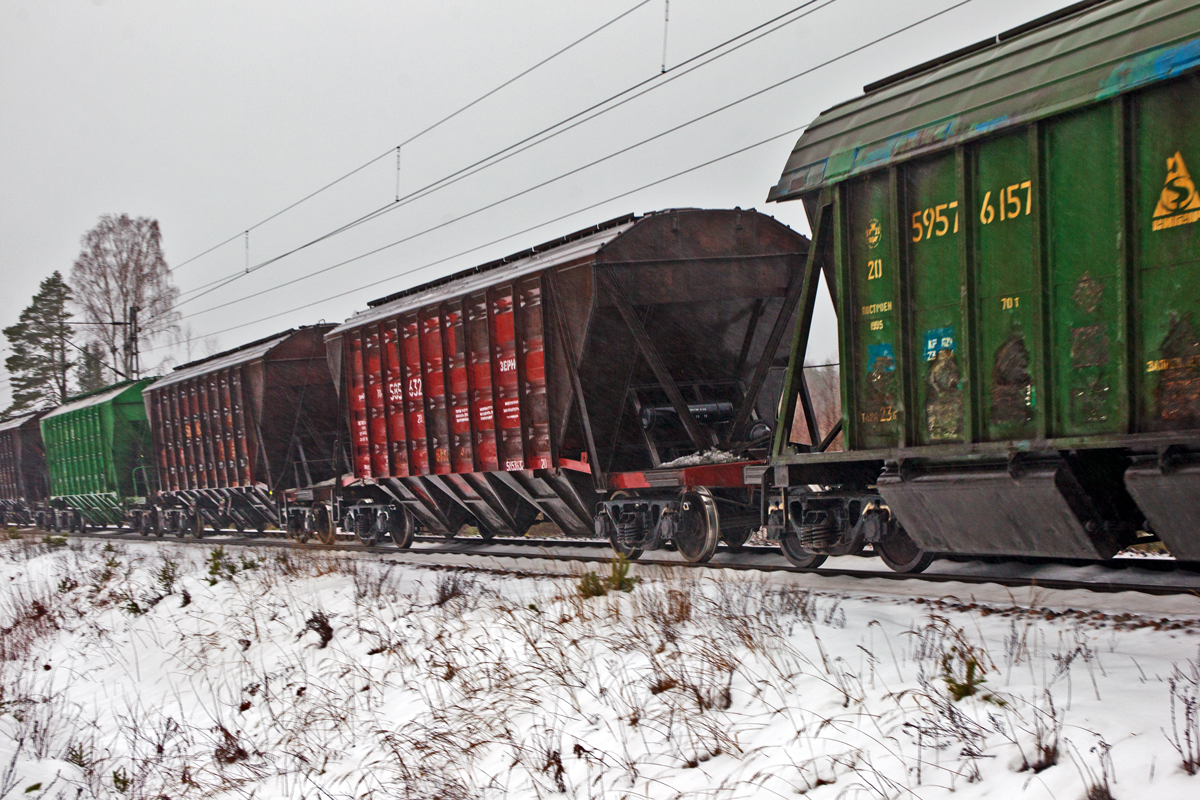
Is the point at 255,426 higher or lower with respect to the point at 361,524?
higher

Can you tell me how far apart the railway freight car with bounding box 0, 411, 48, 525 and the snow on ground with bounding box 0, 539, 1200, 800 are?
2847cm

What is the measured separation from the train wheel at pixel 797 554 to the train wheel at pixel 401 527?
8.52 metres

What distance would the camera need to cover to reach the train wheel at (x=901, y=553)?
29.0 ft

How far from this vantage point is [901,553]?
905 centimetres

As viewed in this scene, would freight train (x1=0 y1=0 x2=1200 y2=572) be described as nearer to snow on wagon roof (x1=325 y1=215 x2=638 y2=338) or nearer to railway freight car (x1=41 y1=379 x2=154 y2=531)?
snow on wagon roof (x1=325 y1=215 x2=638 y2=338)

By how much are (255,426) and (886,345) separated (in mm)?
14988

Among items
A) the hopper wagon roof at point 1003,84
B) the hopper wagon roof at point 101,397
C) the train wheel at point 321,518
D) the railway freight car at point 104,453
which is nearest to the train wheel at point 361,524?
the train wheel at point 321,518

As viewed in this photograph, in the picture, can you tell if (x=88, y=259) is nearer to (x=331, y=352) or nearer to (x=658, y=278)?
(x=331, y=352)

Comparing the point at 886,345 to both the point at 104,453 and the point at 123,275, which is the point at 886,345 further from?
the point at 123,275

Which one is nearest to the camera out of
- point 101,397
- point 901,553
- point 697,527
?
point 901,553

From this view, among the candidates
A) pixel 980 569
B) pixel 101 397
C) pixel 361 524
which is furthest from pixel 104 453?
pixel 980 569

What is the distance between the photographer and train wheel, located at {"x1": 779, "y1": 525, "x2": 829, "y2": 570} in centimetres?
994

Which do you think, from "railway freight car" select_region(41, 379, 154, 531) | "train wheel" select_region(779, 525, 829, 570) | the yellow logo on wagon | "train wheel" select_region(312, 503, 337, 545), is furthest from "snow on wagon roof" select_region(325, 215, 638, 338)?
"railway freight car" select_region(41, 379, 154, 531)

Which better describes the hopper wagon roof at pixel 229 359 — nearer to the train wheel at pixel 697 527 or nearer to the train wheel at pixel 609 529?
the train wheel at pixel 609 529
